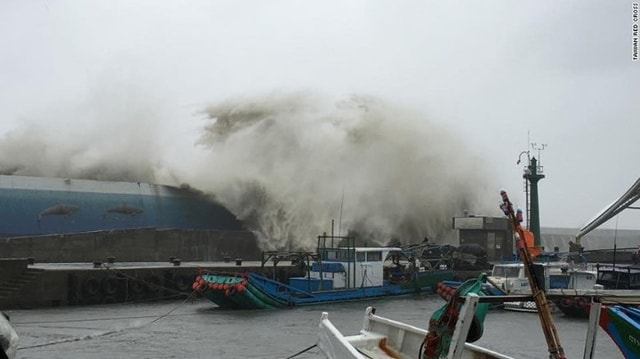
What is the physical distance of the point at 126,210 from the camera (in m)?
47.5

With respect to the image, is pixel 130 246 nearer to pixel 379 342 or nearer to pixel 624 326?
pixel 379 342

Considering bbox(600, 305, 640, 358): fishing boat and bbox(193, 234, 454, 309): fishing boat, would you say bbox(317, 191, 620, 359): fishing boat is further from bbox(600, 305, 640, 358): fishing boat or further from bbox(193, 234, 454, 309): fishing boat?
bbox(193, 234, 454, 309): fishing boat

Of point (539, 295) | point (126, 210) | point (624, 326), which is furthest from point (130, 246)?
point (539, 295)

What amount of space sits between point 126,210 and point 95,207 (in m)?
2.22

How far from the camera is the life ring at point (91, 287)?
30375mm

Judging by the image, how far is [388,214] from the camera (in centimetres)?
5781

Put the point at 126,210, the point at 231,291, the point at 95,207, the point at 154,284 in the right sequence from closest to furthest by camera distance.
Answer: the point at 231,291, the point at 154,284, the point at 95,207, the point at 126,210

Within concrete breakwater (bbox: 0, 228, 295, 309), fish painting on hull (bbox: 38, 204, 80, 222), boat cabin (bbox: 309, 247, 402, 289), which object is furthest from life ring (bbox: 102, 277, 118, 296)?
fish painting on hull (bbox: 38, 204, 80, 222)

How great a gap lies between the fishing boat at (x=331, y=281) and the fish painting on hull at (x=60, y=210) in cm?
1637

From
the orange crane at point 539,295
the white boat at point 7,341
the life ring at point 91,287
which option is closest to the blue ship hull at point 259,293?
the life ring at point 91,287

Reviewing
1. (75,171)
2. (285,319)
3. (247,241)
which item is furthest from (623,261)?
(75,171)

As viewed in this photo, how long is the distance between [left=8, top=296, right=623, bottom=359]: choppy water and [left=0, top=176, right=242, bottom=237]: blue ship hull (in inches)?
616

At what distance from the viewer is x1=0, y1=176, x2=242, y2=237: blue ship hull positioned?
4306 centimetres

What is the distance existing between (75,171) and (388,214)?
25.8 metres
